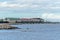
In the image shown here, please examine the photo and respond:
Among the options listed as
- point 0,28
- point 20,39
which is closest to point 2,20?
point 0,28

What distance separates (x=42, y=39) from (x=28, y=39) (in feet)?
11.6

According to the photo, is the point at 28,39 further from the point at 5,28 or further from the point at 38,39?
the point at 5,28

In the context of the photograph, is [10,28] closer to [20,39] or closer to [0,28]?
[0,28]

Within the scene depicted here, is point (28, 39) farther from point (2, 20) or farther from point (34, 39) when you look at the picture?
point (2, 20)

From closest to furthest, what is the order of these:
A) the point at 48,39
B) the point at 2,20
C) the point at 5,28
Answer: the point at 48,39 < the point at 5,28 < the point at 2,20

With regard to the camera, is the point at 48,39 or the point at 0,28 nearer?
the point at 48,39

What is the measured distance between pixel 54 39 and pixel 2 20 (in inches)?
4780

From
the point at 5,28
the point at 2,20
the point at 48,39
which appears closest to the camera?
the point at 48,39

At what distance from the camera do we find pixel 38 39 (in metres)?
77.8

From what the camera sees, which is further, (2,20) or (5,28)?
(2,20)

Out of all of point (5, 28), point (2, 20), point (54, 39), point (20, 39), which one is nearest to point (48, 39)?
point (54, 39)

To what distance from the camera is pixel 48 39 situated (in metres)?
77.2

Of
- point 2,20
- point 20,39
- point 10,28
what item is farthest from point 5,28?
point 2,20

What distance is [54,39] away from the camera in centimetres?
7762
